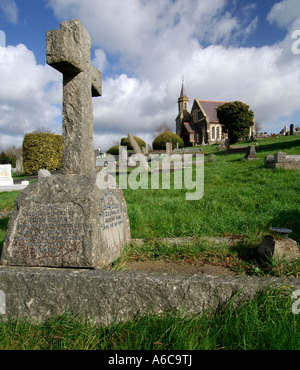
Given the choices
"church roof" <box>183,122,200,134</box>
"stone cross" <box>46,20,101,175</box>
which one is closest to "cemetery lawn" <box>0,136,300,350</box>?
"stone cross" <box>46,20,101,175</box>

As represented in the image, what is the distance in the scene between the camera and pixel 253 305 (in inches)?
69.2

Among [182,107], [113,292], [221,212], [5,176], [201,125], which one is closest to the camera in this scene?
[113,292]

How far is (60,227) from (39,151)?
59.6ft

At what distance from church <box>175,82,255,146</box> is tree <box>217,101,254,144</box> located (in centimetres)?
1092

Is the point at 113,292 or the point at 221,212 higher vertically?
the point at 221,212

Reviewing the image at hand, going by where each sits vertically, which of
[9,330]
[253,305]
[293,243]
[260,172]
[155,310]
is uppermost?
[260,172]

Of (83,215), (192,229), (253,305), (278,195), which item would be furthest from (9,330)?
(278,195)

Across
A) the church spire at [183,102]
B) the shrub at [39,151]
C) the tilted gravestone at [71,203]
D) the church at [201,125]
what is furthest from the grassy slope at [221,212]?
the church spire at [183,102]

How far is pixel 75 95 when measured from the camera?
9.20 feet

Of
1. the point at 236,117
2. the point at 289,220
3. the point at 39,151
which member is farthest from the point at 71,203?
the point at 236,117

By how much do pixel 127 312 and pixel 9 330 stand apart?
911mm

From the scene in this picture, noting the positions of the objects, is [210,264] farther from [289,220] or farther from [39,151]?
[39,151]

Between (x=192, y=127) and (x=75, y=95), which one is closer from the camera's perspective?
(x=75, y=95)
